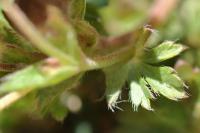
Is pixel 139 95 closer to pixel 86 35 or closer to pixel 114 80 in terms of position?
pixel 114 80

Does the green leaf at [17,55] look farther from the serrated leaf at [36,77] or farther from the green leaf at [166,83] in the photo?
the green leaf at [166,83]

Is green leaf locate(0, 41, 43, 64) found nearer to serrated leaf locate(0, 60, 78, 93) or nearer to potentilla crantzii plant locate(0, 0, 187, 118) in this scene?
potentilla crantzii plant locate(0, 0, 187, 118)

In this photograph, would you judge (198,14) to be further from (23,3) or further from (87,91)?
(23,3)

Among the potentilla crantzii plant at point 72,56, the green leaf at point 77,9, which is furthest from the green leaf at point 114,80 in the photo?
the green leaf at point 77,9

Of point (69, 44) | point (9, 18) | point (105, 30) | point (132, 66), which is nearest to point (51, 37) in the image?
point (69, 44)

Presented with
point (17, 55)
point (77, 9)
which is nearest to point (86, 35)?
point (77, 9)

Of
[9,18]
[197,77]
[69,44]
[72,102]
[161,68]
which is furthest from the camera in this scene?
[72,102]

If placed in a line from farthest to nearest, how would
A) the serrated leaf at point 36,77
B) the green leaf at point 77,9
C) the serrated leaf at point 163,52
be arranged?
the serrated leaf at point 163,52 → the green leaf at point 77,9 → the serrated leaf at point 36,77
